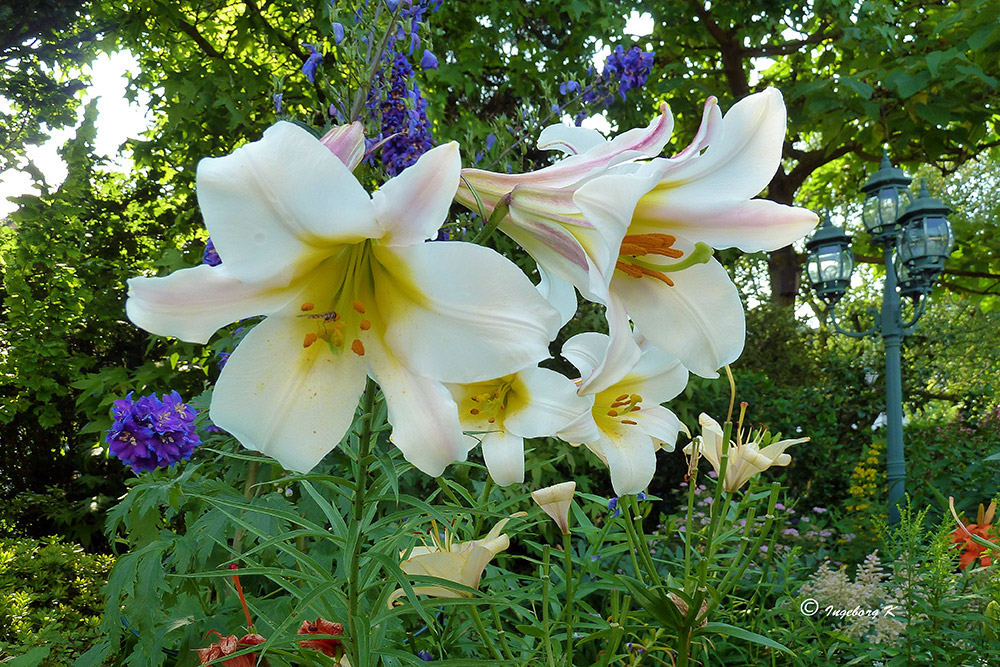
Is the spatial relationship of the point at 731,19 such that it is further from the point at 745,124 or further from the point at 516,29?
the point at 745,124

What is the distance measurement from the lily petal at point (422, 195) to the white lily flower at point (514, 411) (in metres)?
0.33

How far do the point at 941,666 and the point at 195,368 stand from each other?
4.32 metres

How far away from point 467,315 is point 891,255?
19.1ft

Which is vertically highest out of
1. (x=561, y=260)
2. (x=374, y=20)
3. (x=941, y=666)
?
(x=374, y=20)

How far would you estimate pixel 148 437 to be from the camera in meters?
1.89

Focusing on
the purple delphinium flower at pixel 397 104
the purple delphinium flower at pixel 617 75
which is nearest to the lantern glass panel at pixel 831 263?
the purple delphinium flower at pixel 617 75

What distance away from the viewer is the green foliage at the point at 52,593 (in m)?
3.44

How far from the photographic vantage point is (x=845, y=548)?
4.41 m

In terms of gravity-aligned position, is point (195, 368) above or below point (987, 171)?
below

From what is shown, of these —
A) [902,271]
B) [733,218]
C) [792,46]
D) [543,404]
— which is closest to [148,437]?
[543,404]

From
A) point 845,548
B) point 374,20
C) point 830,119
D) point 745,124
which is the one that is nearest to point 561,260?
point 745,124

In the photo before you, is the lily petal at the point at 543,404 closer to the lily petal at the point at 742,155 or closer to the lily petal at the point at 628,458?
the lily petal at the point at 628,458

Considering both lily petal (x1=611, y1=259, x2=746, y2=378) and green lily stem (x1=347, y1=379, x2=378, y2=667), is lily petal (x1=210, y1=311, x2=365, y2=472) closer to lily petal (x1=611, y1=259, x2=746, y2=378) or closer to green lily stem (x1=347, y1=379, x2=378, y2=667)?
green lily stem (x1=347, y1=379, x2=378, y2=667)

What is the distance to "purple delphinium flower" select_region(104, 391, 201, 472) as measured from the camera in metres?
1.88
